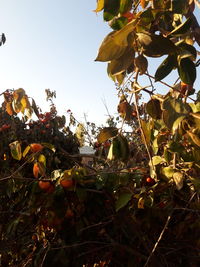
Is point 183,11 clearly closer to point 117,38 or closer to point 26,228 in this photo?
point 117,38

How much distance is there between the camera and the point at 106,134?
146 cm

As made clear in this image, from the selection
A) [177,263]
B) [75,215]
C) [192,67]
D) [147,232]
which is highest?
[192,67]

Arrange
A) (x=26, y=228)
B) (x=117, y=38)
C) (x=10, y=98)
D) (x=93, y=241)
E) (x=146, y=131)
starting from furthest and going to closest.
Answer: (x=10, y=98) < (x=26, y=228) < (x=93, y=241) < (x=146, y=131) < (x=117, y=38)

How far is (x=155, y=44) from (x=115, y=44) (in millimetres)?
118

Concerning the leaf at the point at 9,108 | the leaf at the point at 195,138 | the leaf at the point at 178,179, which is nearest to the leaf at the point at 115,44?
the leaf at the point at 195,138

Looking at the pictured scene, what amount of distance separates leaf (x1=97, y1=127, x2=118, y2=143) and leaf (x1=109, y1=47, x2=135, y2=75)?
1.70 ft

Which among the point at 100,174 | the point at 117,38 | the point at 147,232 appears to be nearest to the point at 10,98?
the point at 100,174

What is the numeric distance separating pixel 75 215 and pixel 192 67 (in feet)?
3.45

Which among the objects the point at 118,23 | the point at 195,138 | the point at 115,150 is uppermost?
the point at 118,23

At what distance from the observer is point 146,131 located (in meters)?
1.37

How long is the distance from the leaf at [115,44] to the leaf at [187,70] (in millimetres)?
196

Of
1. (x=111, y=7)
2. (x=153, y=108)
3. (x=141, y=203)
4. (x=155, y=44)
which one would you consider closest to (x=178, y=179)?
(x=141, y=203)

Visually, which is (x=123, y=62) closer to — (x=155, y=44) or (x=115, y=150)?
(x=155, y=44)

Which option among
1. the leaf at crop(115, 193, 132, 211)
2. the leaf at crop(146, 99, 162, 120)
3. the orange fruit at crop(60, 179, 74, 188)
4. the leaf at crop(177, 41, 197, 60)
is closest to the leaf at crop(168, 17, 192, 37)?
the leaf at crop(177, 41, 197, 60)
